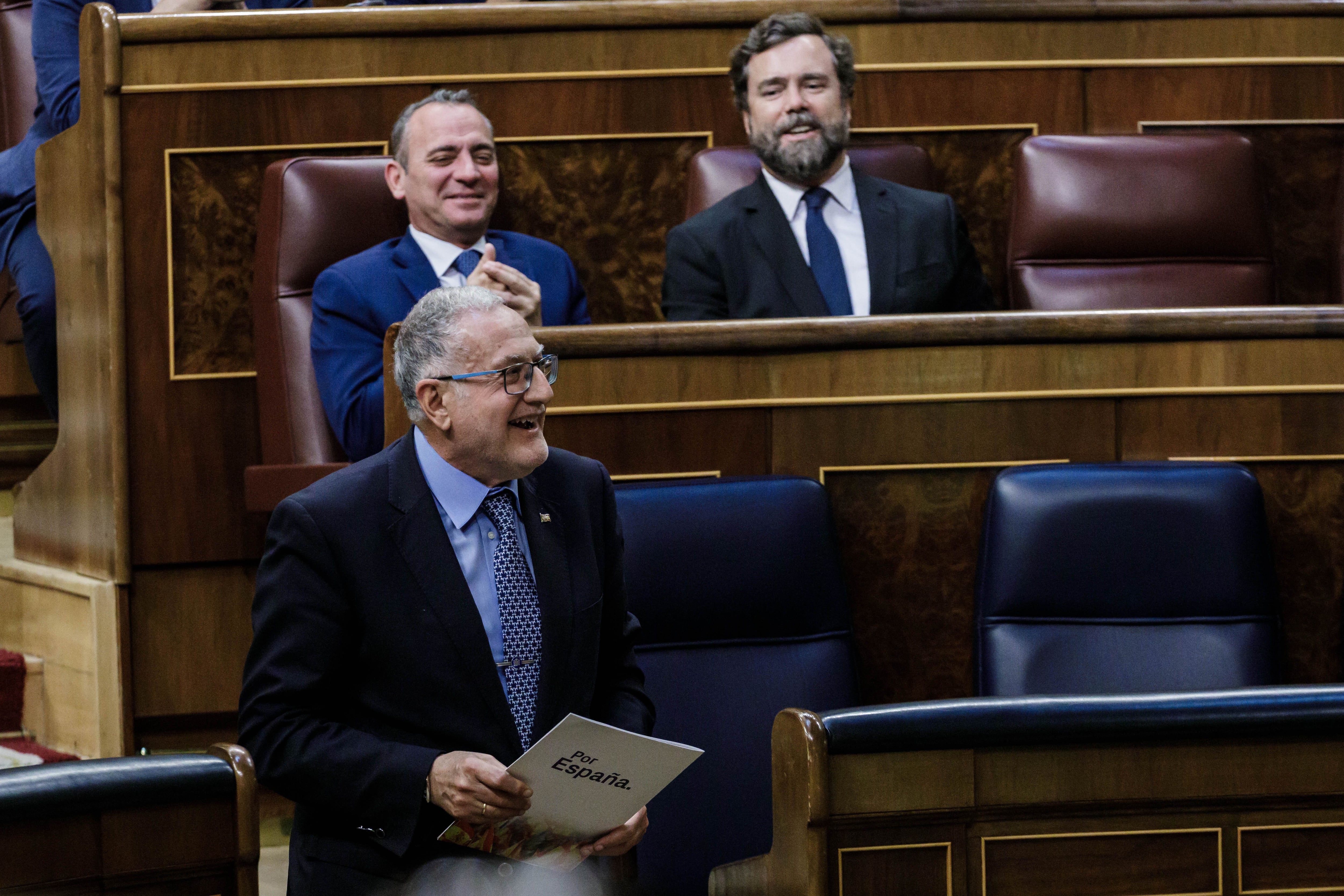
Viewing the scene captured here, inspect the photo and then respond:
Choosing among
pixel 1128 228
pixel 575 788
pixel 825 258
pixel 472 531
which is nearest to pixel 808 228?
pixel 825 258

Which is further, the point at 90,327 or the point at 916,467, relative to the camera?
the point at 90,327

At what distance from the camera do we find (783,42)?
142 cm

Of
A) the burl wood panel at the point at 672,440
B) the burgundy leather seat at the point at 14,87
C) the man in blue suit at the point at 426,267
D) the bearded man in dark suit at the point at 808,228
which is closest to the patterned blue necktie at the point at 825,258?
the bearded man in dark suit at the point at 808,228

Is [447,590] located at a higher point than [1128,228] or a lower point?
lower

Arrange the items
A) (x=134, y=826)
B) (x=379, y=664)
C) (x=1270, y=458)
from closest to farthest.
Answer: (x=134, y=826), (x=379, y=664), (x=1270, y=458)

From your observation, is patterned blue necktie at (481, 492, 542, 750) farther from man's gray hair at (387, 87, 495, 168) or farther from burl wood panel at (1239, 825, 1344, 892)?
man's gray hair at (387, 87, 495, 168)

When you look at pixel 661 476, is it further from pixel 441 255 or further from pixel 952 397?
pixel 441 255

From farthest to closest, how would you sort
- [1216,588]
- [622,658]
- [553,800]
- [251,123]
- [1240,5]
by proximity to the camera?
[1240,5] < [251,123] < [1216,588] < [622,658] < [553,800]

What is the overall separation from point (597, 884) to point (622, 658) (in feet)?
0.43

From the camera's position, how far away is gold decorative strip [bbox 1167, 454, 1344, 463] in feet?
3.59

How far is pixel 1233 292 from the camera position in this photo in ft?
4.74

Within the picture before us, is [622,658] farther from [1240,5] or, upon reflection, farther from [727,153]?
A: [1240,5]

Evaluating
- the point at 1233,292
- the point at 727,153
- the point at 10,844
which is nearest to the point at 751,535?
the point at 10,844

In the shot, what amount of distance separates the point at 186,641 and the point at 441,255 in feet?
1.30
